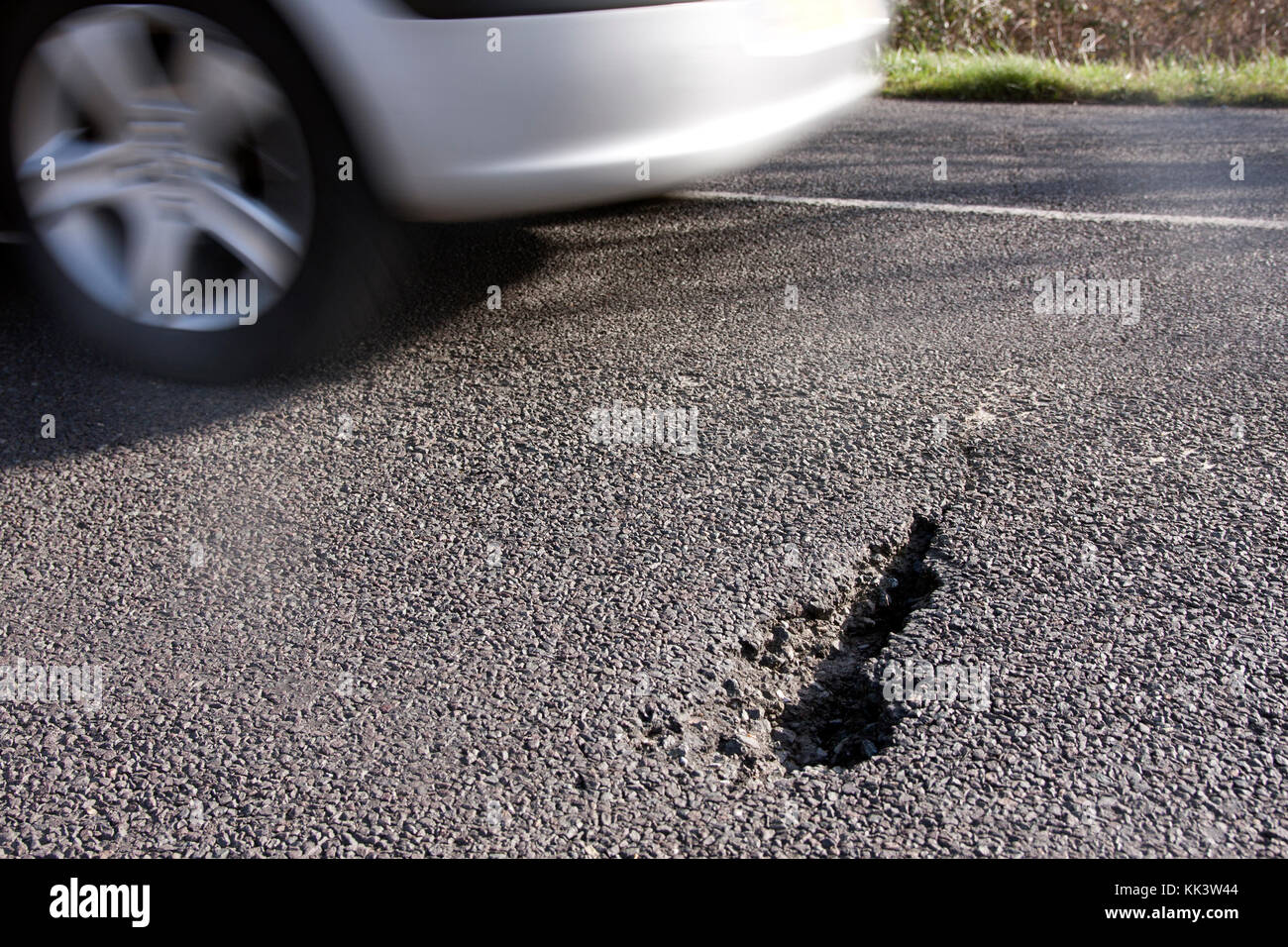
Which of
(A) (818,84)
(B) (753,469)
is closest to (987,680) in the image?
(B) (753,469)

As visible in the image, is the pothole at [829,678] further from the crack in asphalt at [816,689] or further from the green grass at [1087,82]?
the green grass at [1087,82]

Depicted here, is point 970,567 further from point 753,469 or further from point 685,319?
point 685,319

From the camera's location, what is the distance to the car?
8.87 ft

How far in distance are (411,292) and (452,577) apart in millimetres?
1536

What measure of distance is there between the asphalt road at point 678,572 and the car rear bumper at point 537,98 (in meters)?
0.48

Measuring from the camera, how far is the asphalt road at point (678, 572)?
1.69 m

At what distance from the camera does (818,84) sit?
346cm
